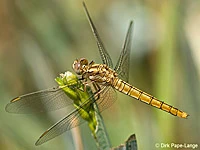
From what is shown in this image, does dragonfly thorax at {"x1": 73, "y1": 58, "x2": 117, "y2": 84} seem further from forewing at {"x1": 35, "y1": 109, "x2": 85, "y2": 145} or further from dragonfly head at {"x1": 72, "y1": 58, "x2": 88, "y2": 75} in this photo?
forewing at {"x1": 35, "y1": 109, "x2": 85, "y2": 145}

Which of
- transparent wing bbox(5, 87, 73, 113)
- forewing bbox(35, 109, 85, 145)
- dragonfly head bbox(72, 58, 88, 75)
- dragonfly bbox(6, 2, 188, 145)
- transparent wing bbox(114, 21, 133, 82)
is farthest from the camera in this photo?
transparent wing bbox(114, 21, 133, 82)

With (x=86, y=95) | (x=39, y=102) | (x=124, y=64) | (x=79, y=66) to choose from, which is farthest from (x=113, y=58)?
(x=86, y=95)

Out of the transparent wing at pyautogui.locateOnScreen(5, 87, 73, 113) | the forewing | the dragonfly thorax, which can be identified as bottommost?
the forewing

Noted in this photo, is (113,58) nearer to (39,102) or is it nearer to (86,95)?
(39,102)

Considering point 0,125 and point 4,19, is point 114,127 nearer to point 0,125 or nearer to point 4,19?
point 0,125

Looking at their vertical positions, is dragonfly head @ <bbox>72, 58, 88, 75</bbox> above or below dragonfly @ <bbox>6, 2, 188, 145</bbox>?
above

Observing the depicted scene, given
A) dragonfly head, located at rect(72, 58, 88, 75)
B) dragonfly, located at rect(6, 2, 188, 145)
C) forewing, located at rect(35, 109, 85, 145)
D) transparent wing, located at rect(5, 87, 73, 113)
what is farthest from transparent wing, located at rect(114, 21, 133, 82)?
forewing, located at rect(35, 109, 85, 145)

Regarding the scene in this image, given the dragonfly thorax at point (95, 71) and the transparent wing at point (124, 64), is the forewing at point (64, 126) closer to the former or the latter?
the dragonfly thorax at point (95, 71)

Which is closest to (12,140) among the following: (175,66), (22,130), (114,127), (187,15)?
(22,130)

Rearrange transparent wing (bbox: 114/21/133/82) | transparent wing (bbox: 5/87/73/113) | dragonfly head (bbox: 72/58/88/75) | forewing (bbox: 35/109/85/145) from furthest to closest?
transparent wing (bbox: 114/21/133/82)
dragonfly head (bbox: 72/58/88/75)
transparent wing (bbox: 5/87/73/113)
forewing (bbox: 35/109/85/145)

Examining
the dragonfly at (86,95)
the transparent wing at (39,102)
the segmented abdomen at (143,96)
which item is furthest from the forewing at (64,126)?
the segmented abdomen at (143,96)
